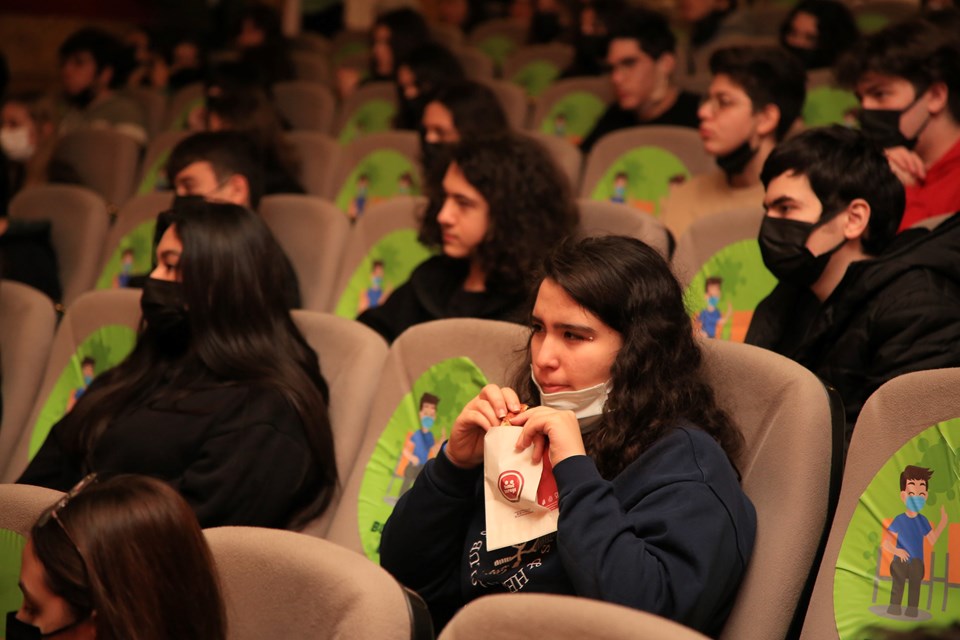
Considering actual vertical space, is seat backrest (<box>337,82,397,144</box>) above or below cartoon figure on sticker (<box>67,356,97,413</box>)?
above

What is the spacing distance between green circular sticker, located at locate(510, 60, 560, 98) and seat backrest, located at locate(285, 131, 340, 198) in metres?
1.48

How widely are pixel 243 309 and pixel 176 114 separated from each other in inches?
129

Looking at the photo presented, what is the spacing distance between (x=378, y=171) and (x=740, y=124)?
1.30m

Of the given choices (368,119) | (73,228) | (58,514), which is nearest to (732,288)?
(58,514)

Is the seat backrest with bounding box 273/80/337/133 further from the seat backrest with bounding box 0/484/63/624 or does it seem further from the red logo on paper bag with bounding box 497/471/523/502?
the red logo on paper bag with bounding box 497/471/523/502

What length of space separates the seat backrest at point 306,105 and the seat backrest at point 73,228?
1.50 m

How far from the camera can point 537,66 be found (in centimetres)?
524

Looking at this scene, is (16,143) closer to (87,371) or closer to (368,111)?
(368,111)

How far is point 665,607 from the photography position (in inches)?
56.4

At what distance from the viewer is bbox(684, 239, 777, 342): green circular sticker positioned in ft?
8.01

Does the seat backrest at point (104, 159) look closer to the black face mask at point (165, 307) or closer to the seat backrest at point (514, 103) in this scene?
the seat backrest at point (514, 103)

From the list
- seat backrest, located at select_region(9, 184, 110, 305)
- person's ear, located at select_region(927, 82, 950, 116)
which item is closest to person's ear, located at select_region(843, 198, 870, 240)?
person's ear, located at select_region(927, 82, 950, 116)

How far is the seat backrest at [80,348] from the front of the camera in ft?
8.42

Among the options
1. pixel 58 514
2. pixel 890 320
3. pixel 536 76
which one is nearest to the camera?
pixel 58 514
